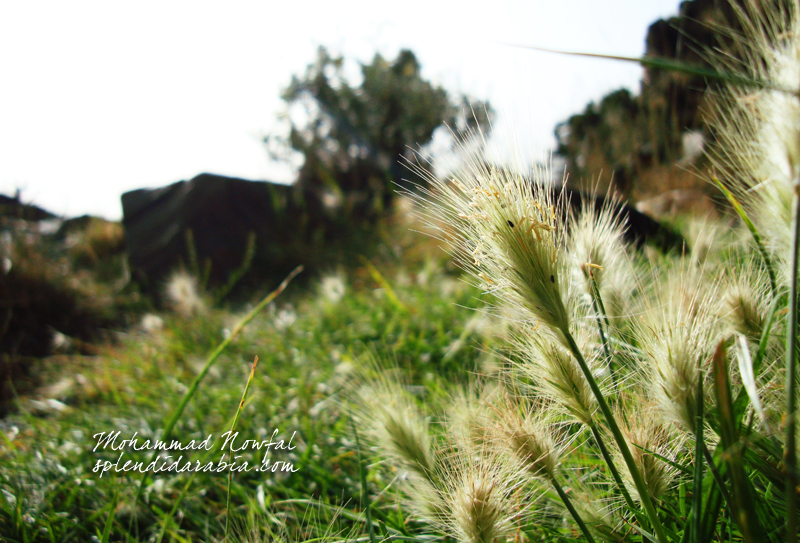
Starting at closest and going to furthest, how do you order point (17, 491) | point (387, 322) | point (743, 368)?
point (743, 368) < point (17, 491) < point (387, 322)

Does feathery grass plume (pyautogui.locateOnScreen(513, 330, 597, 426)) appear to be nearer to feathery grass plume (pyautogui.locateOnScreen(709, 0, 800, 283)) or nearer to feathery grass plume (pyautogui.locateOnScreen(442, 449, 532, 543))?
feathery grass plume (pyautogui.locateOnScreen(442, 449, 532, 543))

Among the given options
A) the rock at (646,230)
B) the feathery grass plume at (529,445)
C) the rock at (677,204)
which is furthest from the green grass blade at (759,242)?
the rock at (677,204)

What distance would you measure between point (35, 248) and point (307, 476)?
19.0ft

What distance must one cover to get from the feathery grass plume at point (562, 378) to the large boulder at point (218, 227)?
4.73 meters

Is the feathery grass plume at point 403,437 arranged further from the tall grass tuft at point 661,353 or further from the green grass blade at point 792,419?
the green grass blade at point 792,419

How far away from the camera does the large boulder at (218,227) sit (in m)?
5.18

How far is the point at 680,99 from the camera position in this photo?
204 inches

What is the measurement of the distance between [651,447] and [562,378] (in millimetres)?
174

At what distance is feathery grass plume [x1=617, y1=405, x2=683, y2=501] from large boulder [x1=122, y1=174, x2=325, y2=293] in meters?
4.80

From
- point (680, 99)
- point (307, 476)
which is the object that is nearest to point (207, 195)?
point (307, 476)

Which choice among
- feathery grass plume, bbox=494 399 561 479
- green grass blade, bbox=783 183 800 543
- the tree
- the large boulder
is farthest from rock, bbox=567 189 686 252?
the tree

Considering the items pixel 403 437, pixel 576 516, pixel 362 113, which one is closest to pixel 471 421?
pixel 403 437

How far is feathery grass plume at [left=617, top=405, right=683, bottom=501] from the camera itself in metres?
0.58

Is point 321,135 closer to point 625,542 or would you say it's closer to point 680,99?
point 680,99
